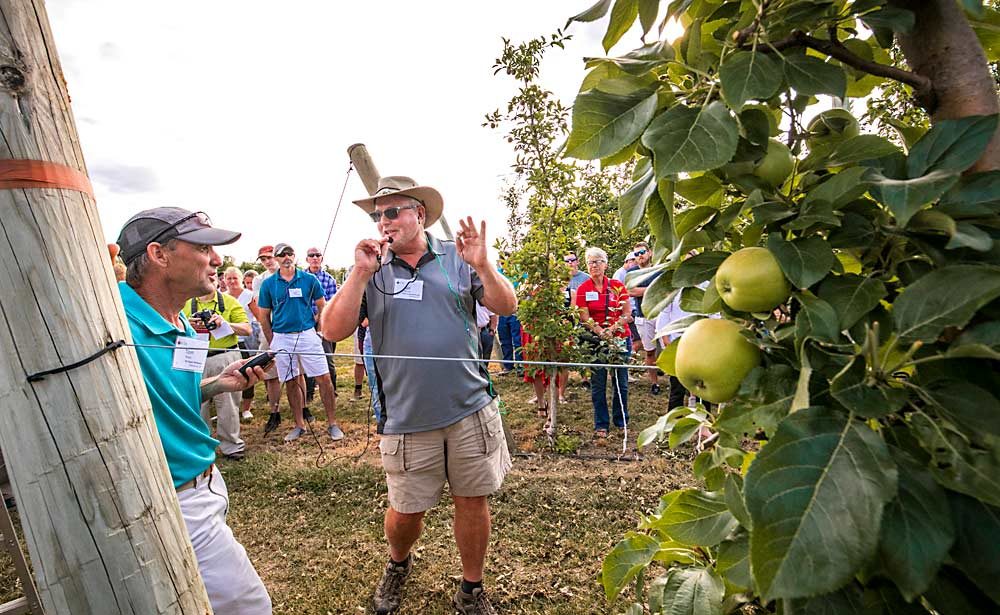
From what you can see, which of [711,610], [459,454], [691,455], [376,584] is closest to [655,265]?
[711,610]

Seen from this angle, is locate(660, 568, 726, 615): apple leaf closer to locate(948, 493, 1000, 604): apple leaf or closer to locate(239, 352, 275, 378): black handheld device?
locate(948, 493, 1000, 604): apple leaf

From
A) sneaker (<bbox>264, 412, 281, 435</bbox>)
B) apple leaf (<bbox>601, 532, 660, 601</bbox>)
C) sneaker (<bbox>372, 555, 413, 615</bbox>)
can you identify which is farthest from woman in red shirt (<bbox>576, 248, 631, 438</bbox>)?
apple leaf (<bbox>601, 532, 660, 601</bbox>)

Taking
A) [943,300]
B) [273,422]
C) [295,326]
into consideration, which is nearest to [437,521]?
[295,326]

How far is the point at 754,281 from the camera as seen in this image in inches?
29.6

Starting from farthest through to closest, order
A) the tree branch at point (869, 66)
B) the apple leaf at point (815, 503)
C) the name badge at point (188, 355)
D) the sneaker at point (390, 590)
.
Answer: the sneaker at point (390, 590) < the name badge at point (188, 355) < the tree branch at point (869, 66) < the apple leaf at point (815, 503)

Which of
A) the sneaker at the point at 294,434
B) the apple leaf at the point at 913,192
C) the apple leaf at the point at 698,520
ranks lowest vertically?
the sneaker at the point at 294,434

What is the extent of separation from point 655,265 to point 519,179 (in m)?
5.37

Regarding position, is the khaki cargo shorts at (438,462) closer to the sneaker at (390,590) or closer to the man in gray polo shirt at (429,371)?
the man in gray polo shirt at (429,371)

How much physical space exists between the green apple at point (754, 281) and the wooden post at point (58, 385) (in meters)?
1.38

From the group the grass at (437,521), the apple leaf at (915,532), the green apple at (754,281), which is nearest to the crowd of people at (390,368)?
the grass at (437,521)

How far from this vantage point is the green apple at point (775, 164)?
81 cm

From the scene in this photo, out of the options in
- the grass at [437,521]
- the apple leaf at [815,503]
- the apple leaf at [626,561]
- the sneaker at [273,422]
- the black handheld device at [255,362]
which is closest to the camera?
the apple leaf at [815,503]

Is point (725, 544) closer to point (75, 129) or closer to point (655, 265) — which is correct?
point (655, 265)

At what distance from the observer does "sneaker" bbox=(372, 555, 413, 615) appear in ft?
10.5
